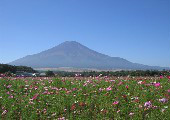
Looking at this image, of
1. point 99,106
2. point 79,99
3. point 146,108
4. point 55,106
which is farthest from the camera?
point 79,99

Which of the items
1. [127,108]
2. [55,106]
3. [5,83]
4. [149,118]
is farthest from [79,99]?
[5,83]

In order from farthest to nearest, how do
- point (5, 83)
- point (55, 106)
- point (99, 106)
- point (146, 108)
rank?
point (5, 83) → point (55, 106) → point (99, 106) → point (146, 108)

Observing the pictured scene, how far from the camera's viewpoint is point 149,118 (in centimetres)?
654

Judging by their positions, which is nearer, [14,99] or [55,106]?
[55,106]

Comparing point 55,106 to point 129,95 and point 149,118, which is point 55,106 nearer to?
point 129,95

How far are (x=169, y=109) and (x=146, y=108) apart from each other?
548 millimetres

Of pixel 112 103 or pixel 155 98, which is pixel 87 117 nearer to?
pixel 112 103

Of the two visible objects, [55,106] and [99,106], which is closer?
[99,106]

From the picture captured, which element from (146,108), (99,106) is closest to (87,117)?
(99,106)

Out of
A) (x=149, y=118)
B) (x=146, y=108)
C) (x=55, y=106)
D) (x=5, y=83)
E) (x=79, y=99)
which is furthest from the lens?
(x=5, y=83)

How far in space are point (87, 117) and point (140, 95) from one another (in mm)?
2032

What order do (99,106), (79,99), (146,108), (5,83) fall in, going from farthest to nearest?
1. (5,83)
2. (79,99)
3. (99,106)
4. (146,108)

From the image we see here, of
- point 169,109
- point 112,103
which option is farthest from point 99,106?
point 169,109

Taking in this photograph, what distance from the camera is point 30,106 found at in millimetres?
8656
